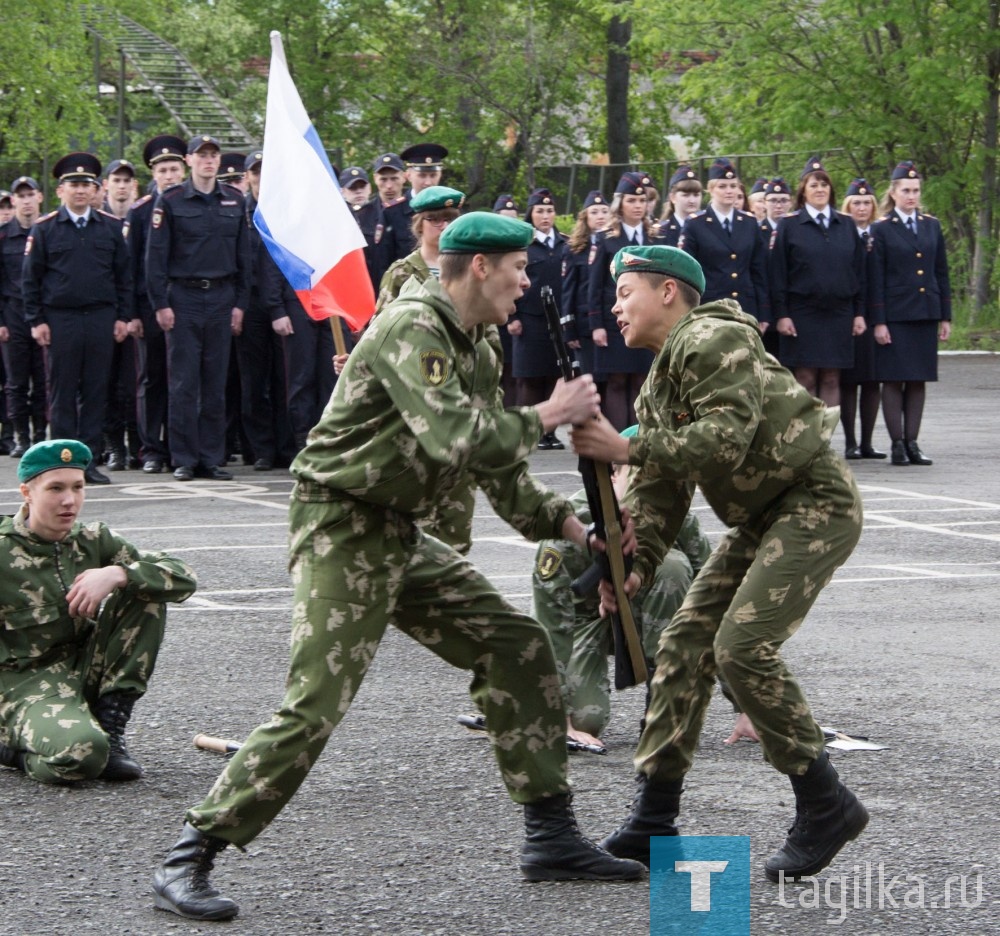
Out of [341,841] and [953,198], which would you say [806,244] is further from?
[953,198]

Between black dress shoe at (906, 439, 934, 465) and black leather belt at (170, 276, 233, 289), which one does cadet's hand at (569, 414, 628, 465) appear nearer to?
black leather belt at (170, 276, 233, 289)

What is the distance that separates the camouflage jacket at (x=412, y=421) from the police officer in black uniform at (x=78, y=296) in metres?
9.85

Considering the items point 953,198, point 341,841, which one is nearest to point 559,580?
point 341,841

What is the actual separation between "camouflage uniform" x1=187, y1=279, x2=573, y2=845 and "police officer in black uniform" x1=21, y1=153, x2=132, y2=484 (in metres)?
9.70

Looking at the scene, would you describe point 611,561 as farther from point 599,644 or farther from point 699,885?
point 599,644

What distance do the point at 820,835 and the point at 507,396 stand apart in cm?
1338

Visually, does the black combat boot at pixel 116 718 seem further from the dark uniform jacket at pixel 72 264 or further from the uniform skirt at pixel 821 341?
the uniform skirt at pixel 821 341

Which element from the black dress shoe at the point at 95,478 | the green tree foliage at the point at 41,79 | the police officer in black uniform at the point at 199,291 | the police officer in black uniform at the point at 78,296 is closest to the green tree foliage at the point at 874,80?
the green tree foliage at the point at 41,79

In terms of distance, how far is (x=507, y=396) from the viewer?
1827 centimetres

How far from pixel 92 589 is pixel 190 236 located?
847 cm

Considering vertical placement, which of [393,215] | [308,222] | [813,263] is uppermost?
[393,215]

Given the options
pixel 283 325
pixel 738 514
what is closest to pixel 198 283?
pixel 283 325

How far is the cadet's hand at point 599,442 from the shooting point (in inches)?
188

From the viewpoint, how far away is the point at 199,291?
14398 mm
